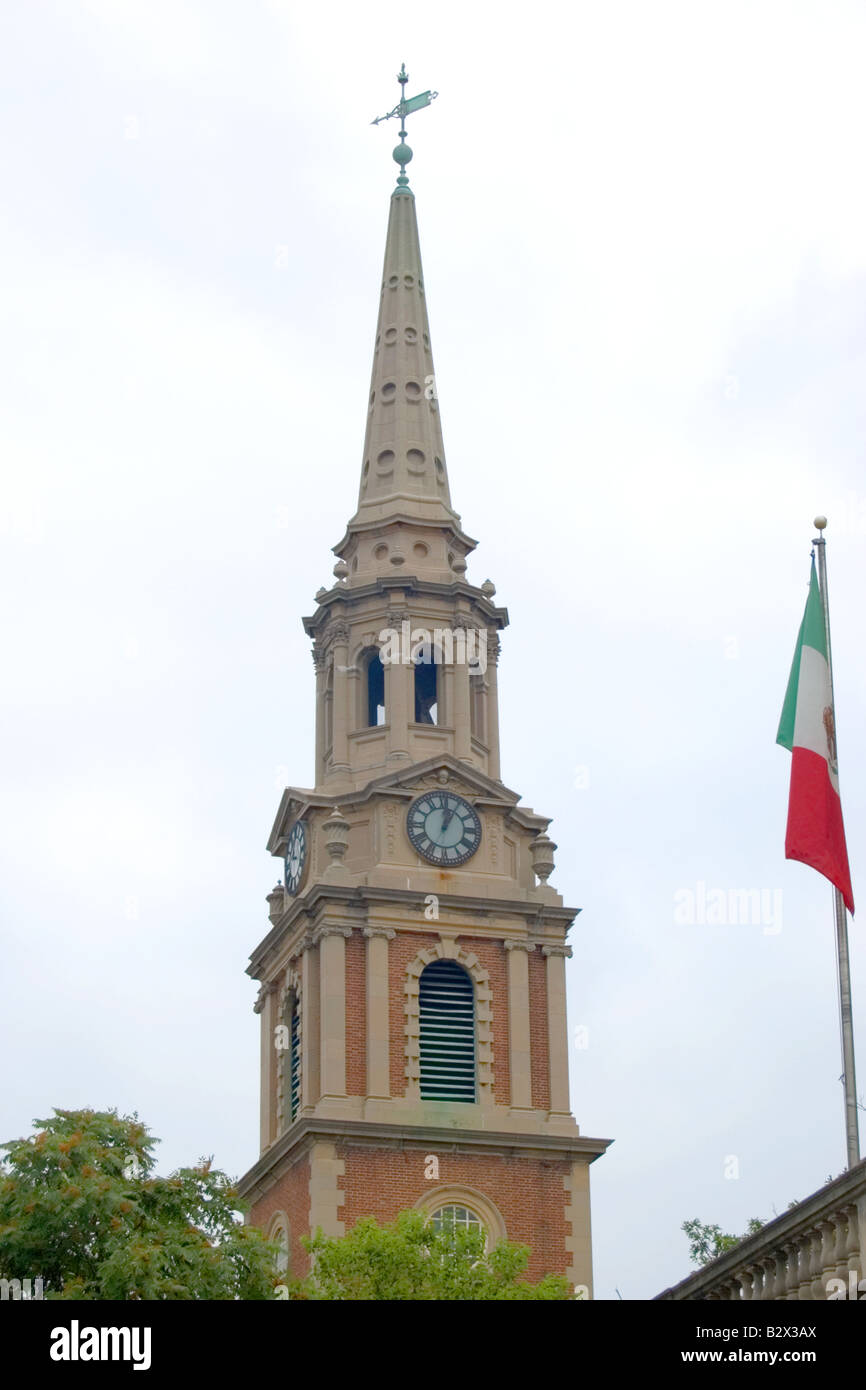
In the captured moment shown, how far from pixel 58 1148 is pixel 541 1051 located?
23.9 meters

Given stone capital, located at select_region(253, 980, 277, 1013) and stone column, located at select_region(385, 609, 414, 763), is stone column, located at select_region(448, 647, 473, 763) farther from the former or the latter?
stone capital, located at select_region(253, 980, 277, 1013)

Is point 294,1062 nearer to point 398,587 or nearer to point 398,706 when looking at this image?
point 398,706

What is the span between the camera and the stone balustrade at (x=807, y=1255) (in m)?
24.4

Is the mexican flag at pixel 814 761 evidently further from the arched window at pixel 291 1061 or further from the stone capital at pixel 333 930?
the arched window at pixel 291 1061

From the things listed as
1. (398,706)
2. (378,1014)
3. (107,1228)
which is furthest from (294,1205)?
(107,1228)

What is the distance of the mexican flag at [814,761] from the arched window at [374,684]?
101 ft

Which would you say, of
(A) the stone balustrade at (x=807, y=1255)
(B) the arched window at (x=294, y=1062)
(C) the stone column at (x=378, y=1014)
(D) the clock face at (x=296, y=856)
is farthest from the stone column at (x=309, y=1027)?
(A) the stone balustrade at (x=807, y=1255)

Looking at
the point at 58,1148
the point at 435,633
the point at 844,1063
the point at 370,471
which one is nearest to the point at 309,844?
the point at 435,633

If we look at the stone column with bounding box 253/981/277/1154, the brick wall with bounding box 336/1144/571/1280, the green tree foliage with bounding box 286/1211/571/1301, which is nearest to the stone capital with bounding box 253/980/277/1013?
the stone column with bounding box 253/981/277/1154

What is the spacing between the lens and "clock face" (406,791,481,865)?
61.4 m

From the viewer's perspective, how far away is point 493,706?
66.2m

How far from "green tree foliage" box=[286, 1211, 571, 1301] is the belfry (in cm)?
1110
